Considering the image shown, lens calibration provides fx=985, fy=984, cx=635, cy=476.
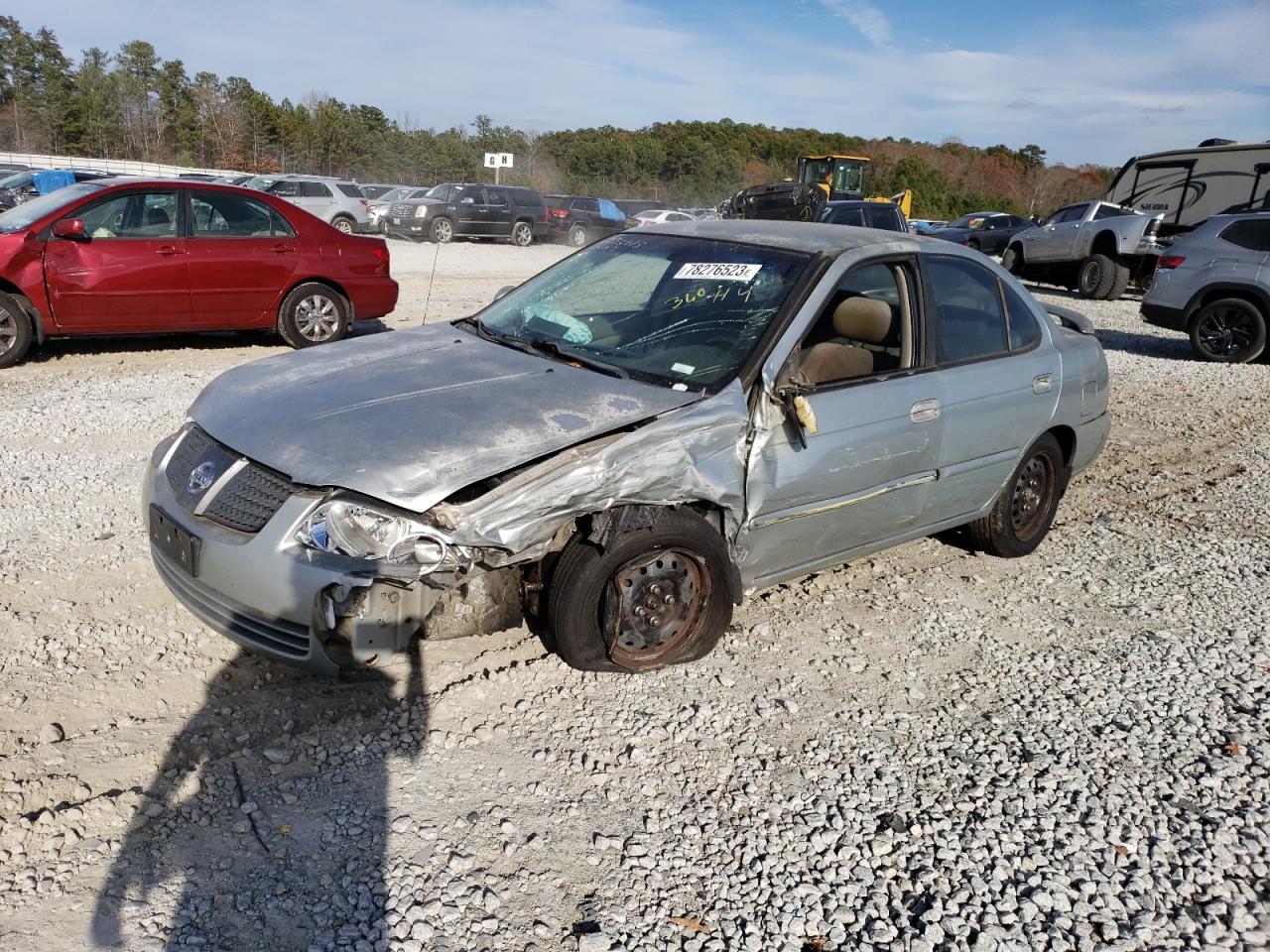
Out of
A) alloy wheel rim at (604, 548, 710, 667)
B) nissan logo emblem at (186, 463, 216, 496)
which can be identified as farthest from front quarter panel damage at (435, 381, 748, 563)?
nissan logo emblem at (186, 463, 216, 496)

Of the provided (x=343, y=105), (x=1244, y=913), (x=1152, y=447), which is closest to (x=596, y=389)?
(x=1244, y=913)

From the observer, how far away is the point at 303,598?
3062 mm

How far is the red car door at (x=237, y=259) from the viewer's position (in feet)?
28.8

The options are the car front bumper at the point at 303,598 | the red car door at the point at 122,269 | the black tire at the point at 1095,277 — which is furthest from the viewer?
the black tire at the point at 1095,277

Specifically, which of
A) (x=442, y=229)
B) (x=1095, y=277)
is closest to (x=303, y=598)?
→ (x=1095, y=277)

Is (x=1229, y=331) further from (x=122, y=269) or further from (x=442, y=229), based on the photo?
(x=442, y=229)

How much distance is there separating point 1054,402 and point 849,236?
149cm

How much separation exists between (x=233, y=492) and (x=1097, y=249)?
1790cm

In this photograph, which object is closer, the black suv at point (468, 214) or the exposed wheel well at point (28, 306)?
the exposed wheel well at point (28, 306)

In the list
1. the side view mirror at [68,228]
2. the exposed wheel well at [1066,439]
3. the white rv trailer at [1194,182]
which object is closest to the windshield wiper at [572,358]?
the exposed wheel well at [1066,439]

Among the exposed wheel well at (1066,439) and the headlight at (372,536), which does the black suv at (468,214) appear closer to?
the exposed wheel well at (1066,439)

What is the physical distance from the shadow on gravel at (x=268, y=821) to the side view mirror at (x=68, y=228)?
6008 mm

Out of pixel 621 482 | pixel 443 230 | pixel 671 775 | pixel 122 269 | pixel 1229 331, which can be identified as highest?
pixel 621 482

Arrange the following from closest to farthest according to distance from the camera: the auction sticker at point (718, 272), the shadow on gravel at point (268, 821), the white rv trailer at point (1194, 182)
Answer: the shadow on gravel at point (268, 821) → the auction sticker at point (718, 272) → the white rv trailer at point (1194, 182)
